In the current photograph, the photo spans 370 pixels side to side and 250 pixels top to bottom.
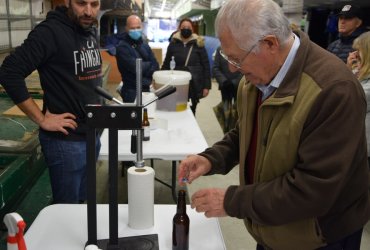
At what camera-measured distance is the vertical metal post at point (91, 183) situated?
1.03 metres

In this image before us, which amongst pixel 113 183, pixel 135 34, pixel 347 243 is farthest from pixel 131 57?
pixel 347 243

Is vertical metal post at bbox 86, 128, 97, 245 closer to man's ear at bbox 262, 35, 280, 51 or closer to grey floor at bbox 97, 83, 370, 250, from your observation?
man's ear at bbox 262, 35, 280, 51

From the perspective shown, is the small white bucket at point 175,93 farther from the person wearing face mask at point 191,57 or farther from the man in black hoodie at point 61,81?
the person wearing face mask at point 191,57

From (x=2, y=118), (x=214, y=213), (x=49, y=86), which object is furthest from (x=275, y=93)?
(x=2, y=118)

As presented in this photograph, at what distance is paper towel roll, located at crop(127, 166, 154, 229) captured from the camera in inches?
46.6

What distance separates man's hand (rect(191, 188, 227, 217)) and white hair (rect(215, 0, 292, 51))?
43 cm

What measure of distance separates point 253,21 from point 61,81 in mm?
1121

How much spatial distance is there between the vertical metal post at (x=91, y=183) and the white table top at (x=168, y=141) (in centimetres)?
96

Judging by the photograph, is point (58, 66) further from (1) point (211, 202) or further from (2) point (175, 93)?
(2) point (175, 93)

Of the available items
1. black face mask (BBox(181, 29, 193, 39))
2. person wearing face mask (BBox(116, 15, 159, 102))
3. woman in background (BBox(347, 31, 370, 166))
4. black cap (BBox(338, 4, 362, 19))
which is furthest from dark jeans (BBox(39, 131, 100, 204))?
black cap (BBox(338, 4, 362, 19))

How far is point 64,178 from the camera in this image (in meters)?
1.83

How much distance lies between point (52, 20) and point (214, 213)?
4.11ft

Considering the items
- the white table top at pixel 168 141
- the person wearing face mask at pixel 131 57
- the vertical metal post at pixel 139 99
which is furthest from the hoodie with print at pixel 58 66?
the person wearing face mask at pixel 131 57

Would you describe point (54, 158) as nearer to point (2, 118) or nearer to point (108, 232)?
point (108, 232)
